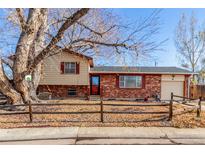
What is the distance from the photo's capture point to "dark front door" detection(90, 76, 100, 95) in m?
25.3

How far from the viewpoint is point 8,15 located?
12.5 meters

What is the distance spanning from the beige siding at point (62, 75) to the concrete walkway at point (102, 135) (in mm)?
14000

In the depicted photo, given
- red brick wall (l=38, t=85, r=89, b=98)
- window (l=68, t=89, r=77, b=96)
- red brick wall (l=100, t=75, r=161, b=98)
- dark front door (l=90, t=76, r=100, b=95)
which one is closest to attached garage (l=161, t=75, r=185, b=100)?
red brick wall (l=100, t=75, r=161, b=98)

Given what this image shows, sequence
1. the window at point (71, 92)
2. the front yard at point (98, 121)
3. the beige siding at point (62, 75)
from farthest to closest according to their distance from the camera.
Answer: the window at point (71, 92) < the beige siding at point (62, 75) < the front yard at point (98, 121)

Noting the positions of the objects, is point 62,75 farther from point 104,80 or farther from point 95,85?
point 104,80

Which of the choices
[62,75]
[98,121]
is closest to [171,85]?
[62,75]

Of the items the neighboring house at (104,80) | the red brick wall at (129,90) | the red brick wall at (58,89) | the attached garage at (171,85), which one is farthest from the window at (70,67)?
the attached garage at (171,85)

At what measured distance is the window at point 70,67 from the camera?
23.6 meters

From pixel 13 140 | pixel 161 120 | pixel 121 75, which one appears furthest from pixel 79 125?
pixel 121 75

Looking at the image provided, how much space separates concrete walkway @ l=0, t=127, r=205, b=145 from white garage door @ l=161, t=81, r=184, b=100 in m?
15.0

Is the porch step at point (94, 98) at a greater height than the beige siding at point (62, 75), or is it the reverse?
the beige siding at point (62, 75)

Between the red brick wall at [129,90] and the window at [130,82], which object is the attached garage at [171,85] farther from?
the window at [130,82]

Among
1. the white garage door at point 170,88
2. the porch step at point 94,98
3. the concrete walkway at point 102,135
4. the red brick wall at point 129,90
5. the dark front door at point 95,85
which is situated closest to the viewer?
the concrete walkway at point 102,135
